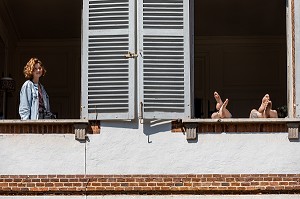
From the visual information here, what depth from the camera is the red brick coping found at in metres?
12.5

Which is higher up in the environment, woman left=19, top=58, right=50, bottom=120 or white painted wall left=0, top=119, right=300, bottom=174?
woman left=19, top=58, right=50, bottom=120

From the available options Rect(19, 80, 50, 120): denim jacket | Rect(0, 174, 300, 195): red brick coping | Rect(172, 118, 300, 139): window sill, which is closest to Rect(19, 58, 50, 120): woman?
Rect(19, 80, 50, 120): denim jacket

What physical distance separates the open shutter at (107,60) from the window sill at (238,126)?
0.80 metres

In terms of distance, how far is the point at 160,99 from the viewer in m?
12.7

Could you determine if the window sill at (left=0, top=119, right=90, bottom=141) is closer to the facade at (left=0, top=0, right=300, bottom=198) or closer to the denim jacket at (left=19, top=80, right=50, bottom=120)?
the facade at (left=0, top=0, right=300, bottom=198)

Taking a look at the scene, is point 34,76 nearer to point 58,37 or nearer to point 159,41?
point 159,41

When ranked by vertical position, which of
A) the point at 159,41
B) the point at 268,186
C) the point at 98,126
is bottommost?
the point at 268,186

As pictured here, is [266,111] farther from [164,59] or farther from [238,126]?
[164,59]

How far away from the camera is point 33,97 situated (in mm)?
12914

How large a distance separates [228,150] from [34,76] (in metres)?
2.87

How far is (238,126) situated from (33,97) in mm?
2826

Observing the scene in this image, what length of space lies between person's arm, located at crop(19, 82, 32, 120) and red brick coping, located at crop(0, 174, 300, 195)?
33.8 inches

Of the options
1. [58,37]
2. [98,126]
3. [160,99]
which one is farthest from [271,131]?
[58,37]

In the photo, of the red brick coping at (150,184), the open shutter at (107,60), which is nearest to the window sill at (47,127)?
the open shutter at (107,60)
